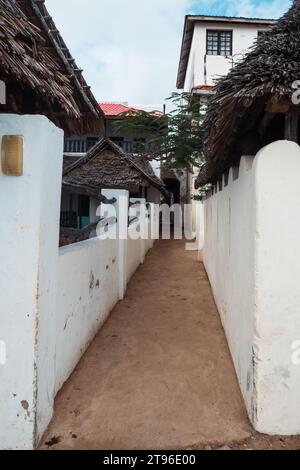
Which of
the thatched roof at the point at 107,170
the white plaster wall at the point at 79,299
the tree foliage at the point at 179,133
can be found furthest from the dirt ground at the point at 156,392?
the thatched roof at the point at 107,170

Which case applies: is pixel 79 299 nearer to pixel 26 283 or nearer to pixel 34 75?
pixel 26 283

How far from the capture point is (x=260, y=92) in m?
2.64

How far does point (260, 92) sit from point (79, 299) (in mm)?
3021

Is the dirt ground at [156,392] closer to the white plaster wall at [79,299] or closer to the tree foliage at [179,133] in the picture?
A: the white plaster wall at [79,299]

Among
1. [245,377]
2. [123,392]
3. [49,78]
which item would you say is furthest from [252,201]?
[123,392]

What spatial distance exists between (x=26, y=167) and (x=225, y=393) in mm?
3006

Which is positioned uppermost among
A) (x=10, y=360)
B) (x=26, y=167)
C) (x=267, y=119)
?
(x=267, y=119)

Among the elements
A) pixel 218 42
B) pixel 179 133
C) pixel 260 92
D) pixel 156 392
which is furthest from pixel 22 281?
pixel 218 42

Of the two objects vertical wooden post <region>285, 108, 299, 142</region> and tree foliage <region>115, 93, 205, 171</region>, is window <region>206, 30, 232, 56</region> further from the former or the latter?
vertical wooden post <region>285, 108, 299, 142</region>

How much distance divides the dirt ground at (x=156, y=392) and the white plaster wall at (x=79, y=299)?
0.20 m

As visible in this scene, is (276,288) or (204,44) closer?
(276,288)

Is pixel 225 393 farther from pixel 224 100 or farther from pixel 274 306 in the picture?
pixel 224 100

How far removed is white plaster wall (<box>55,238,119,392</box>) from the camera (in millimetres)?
3590

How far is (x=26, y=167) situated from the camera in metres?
2.73
